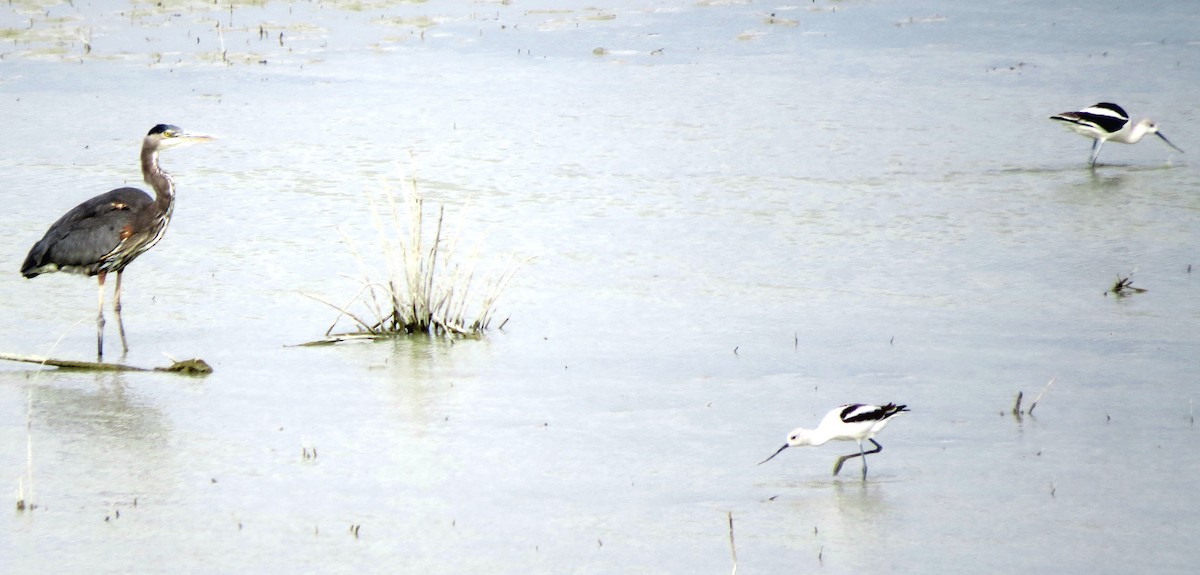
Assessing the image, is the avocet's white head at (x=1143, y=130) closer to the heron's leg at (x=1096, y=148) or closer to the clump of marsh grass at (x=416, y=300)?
the heron's leg at (x=1096, y=148)

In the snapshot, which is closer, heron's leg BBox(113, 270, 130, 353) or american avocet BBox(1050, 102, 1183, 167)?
heron's leg BBox(113, 270, 130, 353)

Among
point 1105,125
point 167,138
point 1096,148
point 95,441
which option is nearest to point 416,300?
point 167,138

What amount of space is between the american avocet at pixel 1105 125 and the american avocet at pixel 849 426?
826 cm

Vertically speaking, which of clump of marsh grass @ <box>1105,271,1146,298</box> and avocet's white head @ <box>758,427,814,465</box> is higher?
avocet's white head @ <box>758,427,814,465</box>

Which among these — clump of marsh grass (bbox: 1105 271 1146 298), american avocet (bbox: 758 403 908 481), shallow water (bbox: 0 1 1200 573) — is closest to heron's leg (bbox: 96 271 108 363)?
shallow water (bbox: 0 1 1200 573)

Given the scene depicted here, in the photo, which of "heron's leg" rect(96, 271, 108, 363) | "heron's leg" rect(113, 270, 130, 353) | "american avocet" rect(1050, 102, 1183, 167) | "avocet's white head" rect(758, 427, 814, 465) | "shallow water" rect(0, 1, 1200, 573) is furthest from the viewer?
"american avocet" rect(1050, 102, 1183, 167)

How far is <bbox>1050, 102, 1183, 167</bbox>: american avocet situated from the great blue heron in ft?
27.6

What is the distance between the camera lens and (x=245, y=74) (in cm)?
1800

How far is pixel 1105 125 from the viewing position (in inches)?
551

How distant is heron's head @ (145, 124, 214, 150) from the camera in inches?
376

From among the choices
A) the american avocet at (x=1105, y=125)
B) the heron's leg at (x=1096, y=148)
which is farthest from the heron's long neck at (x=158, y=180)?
the heron's leg at (x=1096, y=148)

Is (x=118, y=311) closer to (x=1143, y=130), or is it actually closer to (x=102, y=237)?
(x=102, y=237)

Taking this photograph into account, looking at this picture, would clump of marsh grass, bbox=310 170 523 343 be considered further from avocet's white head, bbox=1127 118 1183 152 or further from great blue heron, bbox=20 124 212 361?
avocet's white head, bbox=1127 118 1183 152

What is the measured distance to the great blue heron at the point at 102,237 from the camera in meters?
8.95
